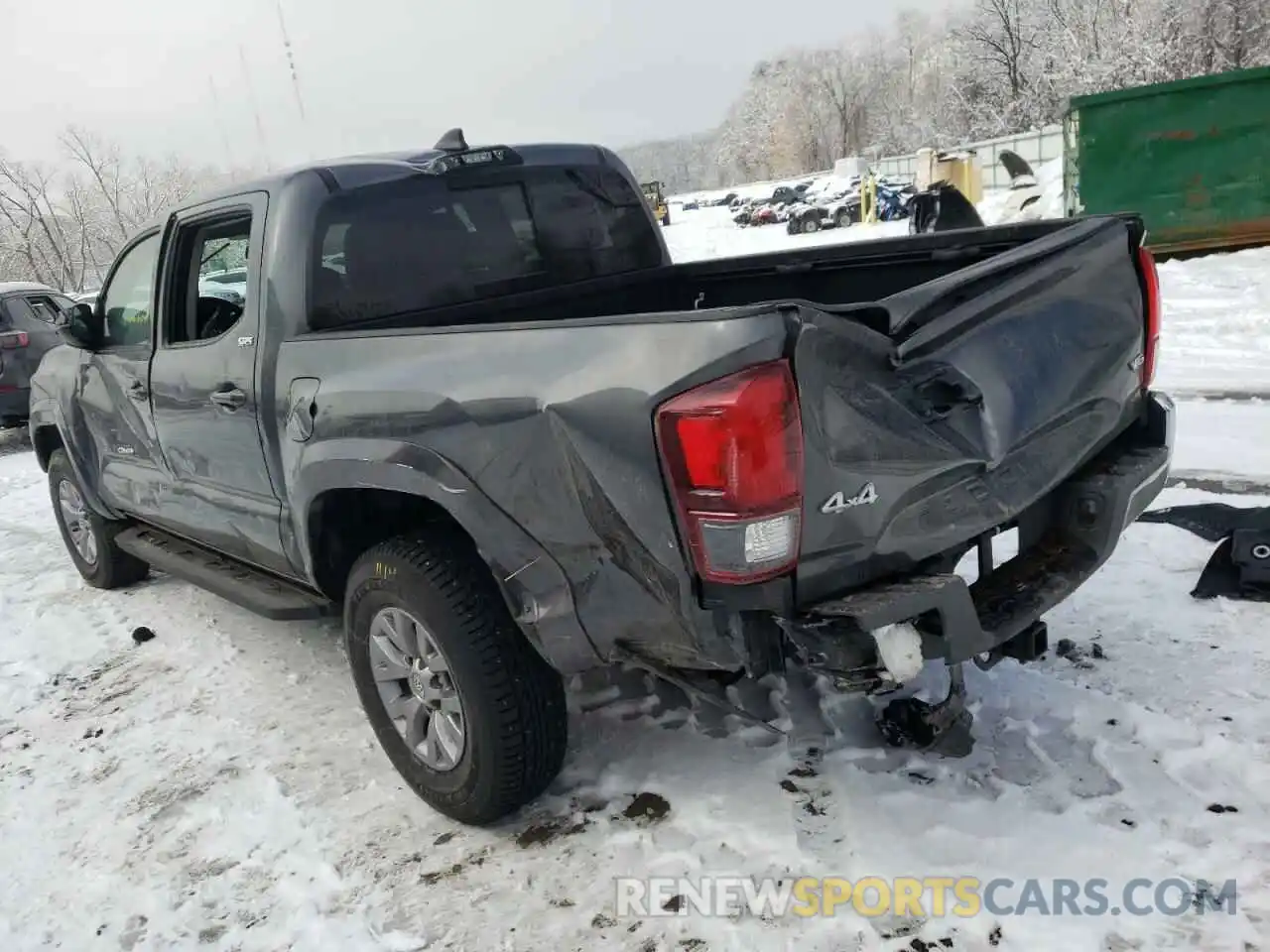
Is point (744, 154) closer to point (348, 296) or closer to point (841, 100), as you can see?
point (841, 100)

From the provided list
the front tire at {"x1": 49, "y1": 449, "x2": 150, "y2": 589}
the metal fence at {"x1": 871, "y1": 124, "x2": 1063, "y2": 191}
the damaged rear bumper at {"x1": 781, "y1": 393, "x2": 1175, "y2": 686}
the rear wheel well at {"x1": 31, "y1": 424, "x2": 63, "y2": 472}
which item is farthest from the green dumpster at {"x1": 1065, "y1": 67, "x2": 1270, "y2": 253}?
the metal fence at {"x1": 871, "y1": 124, "x2": 1063, "y2": 191}

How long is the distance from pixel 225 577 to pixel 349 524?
3.81 ft

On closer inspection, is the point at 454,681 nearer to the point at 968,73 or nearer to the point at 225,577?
the point at 225,577

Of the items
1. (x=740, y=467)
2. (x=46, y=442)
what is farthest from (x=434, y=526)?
(x=46, y=442)

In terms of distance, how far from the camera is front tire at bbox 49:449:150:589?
5375mm

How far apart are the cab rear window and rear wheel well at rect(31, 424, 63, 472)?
323 centimetres

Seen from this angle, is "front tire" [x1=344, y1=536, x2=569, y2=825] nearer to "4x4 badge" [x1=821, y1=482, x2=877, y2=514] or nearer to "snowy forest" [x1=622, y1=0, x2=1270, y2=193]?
"4x4 badge" [x1=821, y1=482, x2=877, y2=514]

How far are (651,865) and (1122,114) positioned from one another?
517 inches

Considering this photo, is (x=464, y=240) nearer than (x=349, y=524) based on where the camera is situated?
No

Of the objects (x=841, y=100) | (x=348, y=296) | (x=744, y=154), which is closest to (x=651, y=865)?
(x=348, y=296)

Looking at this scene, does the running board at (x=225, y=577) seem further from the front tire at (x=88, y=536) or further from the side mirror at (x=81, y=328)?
the side mirror at (x=81, y=328)

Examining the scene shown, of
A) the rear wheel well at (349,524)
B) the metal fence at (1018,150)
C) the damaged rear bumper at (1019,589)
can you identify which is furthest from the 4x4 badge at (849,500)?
the metal fence at (1018,150)

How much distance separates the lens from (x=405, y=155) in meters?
3.68

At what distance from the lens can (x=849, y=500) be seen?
7.19 ft
